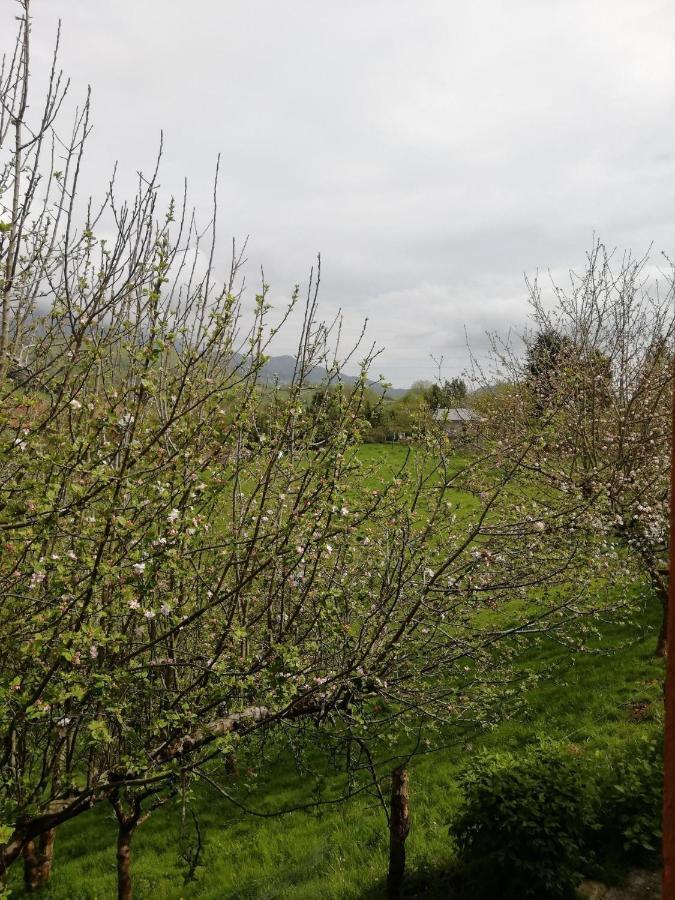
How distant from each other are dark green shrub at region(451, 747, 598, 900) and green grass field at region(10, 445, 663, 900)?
0.55 metres

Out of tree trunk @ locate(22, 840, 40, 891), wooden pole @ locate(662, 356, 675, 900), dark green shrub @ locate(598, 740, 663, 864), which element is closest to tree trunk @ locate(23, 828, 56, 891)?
tree trunk @ locate(22, 840, 40, 891)

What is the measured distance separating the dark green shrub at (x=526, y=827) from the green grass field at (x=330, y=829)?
0.55 meters

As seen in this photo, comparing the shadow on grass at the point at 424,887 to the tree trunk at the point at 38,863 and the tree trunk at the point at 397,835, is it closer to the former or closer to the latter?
the tree trunk at the point at 397,835

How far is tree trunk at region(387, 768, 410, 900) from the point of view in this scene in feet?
18.5

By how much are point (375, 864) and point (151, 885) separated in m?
2.89

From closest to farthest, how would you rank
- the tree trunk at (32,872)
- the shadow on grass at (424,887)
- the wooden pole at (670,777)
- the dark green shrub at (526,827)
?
1. the wooden pole at (670,777)
2. the dark green shrub at (526,827)
3. the shadow on grass at (424,887)
4. the tree trunk at (32,872)

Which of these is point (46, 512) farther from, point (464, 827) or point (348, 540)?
point (464, 827)

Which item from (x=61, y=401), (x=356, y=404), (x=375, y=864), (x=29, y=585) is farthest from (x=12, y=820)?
(x=375, y=864)

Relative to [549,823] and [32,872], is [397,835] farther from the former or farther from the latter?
[32,872]

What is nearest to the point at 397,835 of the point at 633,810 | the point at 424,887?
the point at 424,887

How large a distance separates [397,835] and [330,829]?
210cm

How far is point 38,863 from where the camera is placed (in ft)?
23.4

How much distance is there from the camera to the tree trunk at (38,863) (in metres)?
7.05

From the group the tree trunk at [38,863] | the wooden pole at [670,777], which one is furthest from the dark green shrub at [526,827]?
the tree trunk at [38,863]
